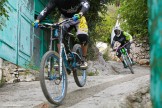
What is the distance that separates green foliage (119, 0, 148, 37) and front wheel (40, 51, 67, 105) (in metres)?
15.2

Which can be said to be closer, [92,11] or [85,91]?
[85,91]

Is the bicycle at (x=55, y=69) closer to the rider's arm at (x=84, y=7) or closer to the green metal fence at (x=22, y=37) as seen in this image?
the rider's arm at (x=84, y=7)

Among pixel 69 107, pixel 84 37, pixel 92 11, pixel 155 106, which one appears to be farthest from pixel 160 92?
pixel 92 11

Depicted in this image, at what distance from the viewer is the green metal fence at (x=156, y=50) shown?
36cm

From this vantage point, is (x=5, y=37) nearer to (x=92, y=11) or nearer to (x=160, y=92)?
(x=92, y=11)

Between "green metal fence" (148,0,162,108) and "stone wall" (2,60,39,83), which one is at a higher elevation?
"stone wall" (2,60,39,83)

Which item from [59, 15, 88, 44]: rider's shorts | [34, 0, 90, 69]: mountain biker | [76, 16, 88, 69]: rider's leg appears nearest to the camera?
[34, 0, 90, 69]: mountain biker

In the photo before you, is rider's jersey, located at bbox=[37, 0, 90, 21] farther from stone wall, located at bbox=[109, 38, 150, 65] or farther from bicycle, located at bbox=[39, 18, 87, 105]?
stone wall, located at bbox=[109, 38, 150, 65]

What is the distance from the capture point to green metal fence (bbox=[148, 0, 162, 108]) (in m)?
0.36

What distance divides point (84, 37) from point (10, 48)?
208 inches

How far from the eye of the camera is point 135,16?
20.5 metres

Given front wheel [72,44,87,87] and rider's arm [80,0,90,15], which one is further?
front wheel [72,44,87,87]

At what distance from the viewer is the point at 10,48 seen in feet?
34.7

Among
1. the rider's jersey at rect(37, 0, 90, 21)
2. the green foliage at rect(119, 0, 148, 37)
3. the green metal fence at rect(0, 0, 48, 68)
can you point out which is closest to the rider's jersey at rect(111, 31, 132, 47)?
the green metal fence at rect(0, 0, 48, 68)
